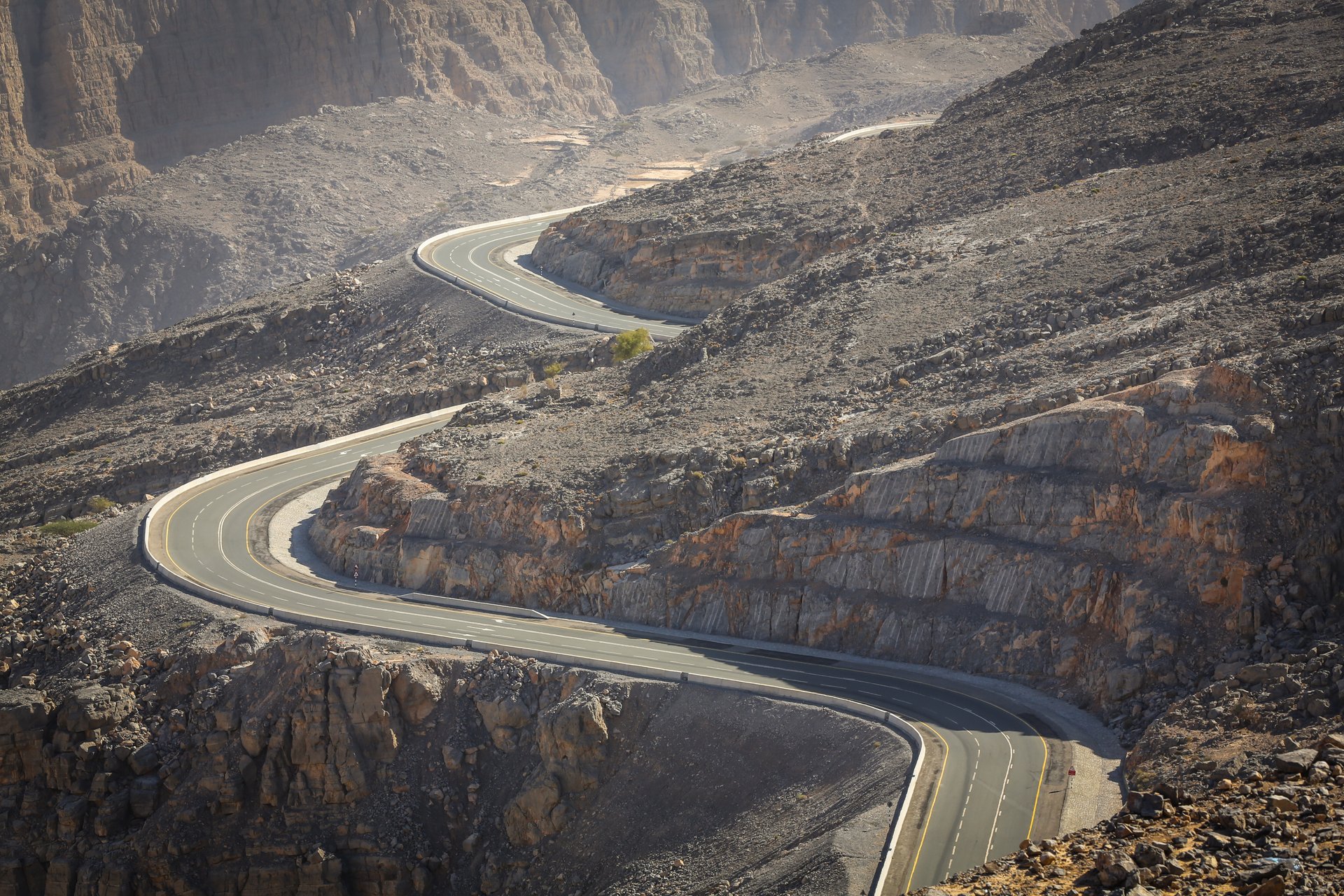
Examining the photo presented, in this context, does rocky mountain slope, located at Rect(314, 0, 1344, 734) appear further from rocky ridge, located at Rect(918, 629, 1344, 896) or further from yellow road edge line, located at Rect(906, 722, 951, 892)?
yellow road edge line, located at Rect(906, 722, 951, 892)

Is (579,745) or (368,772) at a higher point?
(579,745)

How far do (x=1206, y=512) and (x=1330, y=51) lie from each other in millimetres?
34632

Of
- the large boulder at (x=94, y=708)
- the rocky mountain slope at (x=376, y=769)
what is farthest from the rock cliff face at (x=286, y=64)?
the rocky mountain slope at (x=376, y=769)

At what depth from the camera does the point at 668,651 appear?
4128 centimetres

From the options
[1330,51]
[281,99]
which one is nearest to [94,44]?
[281,99]

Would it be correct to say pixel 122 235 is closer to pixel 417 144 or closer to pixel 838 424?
pixel 417 144

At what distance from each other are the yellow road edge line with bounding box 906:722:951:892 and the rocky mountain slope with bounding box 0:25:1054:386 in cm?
7661

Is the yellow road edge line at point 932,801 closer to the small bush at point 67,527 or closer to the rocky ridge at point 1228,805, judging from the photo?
the rocky ridge at point 1228,805

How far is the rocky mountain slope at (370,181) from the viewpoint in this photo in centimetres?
10769

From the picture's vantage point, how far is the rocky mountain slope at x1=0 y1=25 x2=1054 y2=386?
108 metres

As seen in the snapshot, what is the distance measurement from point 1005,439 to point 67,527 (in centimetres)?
4135

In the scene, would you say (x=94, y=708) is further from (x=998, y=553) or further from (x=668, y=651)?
(x=998, y=553)

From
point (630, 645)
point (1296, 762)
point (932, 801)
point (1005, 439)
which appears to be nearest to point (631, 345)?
point (630, 645)

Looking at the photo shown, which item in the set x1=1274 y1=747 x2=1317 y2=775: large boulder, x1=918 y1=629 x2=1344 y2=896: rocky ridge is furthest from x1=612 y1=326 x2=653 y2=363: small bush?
x1=1274 y1=747 x2=1317 y2=775: large boulder
